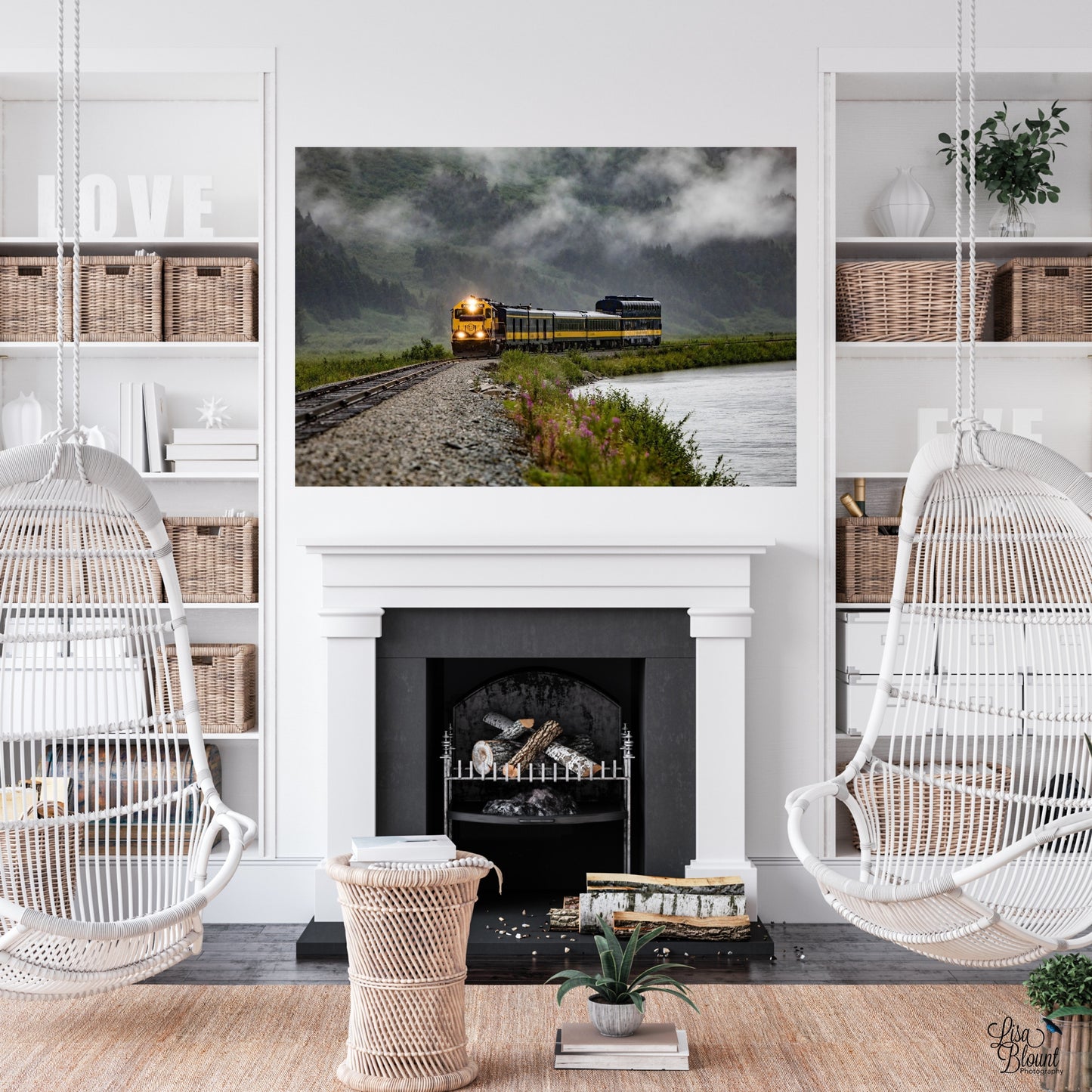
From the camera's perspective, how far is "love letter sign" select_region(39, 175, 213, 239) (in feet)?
12.2

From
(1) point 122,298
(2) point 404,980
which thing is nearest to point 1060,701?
(2) point 404,980

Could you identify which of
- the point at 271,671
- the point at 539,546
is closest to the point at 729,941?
the point at 539,546

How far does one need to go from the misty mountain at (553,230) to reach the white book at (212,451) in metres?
0.49

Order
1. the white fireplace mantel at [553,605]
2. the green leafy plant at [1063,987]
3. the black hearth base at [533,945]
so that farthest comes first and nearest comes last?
1. the white fireplace mantel at [553,605]
2. the black hearth base at [533,945]
3. the green leafy plant at [1063,987]

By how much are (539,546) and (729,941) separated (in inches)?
49.8

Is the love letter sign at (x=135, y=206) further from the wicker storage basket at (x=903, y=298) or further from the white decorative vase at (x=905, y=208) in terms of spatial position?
the white decorative vase at (x=905, y=208)

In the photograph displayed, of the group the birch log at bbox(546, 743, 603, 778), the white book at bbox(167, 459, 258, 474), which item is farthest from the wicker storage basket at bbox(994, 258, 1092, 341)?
the white book at bbox(167, 459, 258, 474)

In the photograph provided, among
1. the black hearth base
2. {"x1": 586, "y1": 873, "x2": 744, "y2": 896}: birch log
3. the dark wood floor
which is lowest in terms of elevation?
the dark wood floor

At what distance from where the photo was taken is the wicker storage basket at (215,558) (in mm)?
3631

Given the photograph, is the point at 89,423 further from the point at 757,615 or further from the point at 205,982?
the point at 757,615

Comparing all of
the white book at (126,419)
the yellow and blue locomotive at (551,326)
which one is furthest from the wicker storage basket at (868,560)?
the white book at (126,419)

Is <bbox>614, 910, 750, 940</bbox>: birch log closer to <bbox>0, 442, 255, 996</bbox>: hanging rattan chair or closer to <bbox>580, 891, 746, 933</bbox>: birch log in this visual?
<bbox>580, 891, 746, 933</bbox>: birch log

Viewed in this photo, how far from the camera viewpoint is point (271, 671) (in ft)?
12.0

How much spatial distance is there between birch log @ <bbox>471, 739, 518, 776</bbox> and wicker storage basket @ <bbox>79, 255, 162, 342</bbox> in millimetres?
1660
